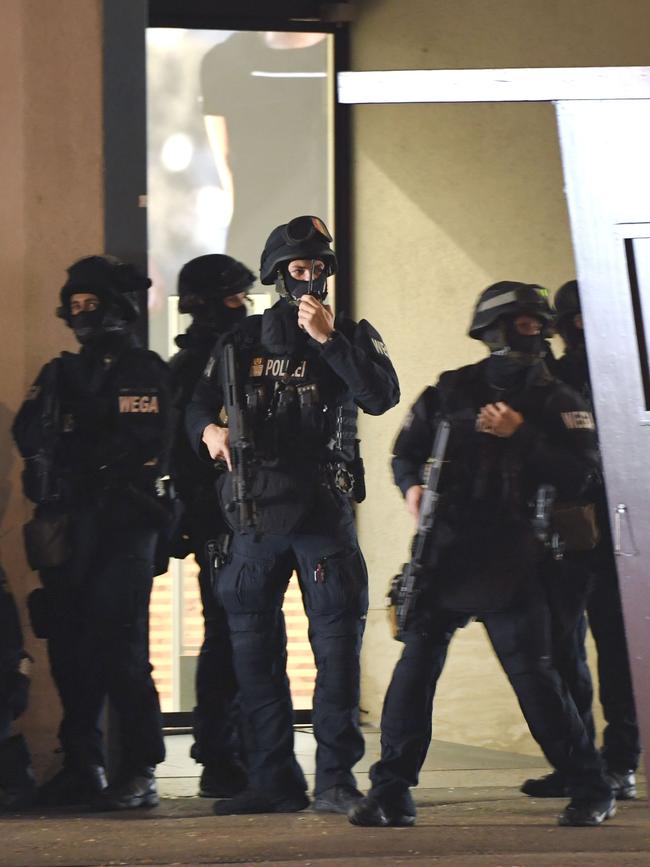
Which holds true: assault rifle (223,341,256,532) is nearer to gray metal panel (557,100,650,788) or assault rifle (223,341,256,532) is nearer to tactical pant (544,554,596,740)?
tactical pant (544,554,596,740)

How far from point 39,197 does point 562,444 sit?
2.10m

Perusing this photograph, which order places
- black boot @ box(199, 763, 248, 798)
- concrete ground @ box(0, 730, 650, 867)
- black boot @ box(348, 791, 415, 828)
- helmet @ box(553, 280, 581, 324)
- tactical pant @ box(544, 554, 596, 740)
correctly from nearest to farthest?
concrete ground @ box(0, 730, 650, 867) → black boot @ box(348, 791, 415, 828) → tactical pant @ box(544, 554, 596, 740) → black boot @ box(199, 763, 248, 798) → helmet @ box(553, 280, 581, 324)

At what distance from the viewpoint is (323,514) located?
4.34 m

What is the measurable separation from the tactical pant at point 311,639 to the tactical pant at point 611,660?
0.88m

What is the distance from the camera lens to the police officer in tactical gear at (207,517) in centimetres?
481

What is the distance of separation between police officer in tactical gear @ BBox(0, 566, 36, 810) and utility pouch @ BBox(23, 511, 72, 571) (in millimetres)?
145

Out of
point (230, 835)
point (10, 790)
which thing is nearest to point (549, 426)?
point (230, 835)

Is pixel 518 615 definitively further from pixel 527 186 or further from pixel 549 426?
pixel 527 186

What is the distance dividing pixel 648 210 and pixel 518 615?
71.3 inches

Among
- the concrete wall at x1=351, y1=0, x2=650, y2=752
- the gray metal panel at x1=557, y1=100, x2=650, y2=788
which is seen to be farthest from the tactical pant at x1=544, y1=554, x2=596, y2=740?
the gray metal panel at x1=557, y1=100, x2=650, y2=788

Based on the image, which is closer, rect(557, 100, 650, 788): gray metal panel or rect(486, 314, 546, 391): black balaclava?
rect(557, 100, 650, 788): gray metal panel

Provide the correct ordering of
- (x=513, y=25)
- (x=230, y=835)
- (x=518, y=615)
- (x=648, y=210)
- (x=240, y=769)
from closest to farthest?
(x=648, y=210) → (x=230, y=835) → (x=518, y=615) → (x=240, y=769) → (x=513, y=25)

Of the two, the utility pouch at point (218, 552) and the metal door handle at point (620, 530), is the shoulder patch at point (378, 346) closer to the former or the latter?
the utility pouch at point (218, 552)

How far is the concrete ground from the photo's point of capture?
3.58 metres
